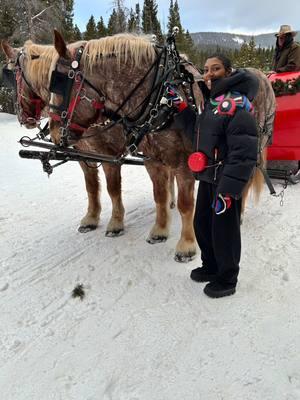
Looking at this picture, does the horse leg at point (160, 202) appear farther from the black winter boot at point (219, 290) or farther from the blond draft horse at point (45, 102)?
the black winter boot at point (219, 290)

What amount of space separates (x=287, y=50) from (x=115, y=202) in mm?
3970

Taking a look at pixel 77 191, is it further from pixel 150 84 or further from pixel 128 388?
pixel 128 388

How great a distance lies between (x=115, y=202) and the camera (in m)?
4.51

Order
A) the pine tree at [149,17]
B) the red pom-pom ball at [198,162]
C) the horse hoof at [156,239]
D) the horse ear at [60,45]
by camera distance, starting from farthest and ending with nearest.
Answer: the pine tree at [149,17], the horse hoof at [156,239], the horse ear at [60,45], the red pom-pom ball at [198,162]

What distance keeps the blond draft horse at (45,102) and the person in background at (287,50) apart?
3580mm

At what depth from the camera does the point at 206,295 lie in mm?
2957

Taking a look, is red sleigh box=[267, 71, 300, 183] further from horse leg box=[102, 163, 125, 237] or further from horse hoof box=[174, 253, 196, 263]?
horse hoof box=[174, 253, 196, 263]

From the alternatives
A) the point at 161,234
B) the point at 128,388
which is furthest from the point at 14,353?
the point at 161,234

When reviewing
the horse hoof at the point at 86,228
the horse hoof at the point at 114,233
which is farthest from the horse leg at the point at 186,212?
the horse hoof at the point at 86,228

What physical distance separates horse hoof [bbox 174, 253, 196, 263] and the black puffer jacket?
102 cm

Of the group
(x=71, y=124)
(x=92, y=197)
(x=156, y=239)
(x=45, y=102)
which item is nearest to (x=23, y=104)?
(x=45, y=102)

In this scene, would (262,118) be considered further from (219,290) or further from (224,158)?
(219,290)

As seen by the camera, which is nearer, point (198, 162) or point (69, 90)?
point (198, 162)

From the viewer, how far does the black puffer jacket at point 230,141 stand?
2.46m
